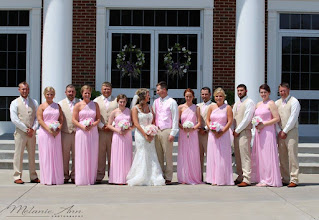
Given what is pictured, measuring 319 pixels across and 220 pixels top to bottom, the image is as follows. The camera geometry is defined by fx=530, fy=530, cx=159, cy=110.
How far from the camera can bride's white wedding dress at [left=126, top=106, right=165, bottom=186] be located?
8.96m

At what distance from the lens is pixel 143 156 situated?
29.6 feet

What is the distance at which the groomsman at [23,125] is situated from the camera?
8.91 metres

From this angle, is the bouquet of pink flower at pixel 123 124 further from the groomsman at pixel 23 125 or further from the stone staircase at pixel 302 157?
the stone staircase at pixel 302 157

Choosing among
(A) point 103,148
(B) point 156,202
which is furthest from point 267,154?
(A) point 103,148

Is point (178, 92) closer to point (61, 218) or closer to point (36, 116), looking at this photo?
point (36, 116)

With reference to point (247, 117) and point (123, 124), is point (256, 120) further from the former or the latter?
point (123, 124)

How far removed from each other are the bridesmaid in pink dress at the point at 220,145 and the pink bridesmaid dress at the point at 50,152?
8.42ft

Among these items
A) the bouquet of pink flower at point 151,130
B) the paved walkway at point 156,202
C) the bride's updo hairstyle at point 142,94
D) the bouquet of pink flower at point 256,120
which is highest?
the bride's updo hairstyle at point 142,94

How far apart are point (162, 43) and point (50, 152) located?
5.72m

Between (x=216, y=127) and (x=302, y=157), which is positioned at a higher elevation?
(x=216, y=127)

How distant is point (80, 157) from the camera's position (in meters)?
8.91

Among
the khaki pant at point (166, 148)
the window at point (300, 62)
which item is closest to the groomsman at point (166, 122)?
the khaki pant at point (166, 148)

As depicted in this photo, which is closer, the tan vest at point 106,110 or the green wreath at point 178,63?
the tan vest at point 106,110

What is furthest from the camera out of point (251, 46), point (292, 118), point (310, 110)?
point (310, 110)
